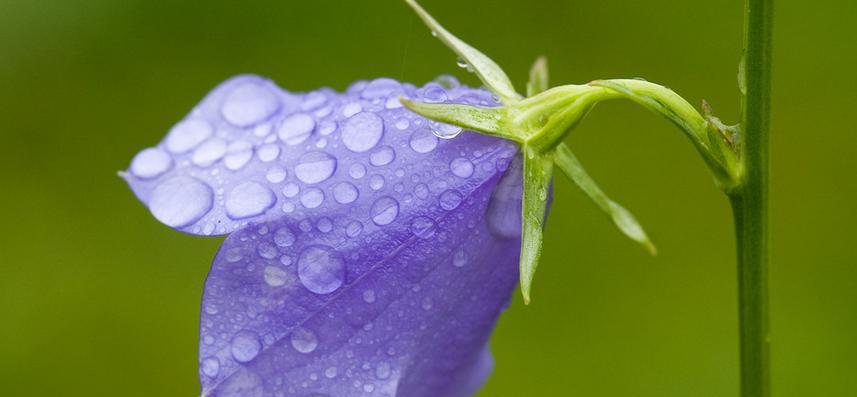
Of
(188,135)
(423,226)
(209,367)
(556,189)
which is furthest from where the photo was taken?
(556,189)

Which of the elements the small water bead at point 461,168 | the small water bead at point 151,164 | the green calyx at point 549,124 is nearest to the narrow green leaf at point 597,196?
the green calyx at point 549,124

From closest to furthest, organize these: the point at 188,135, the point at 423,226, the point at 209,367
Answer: the point at 209,367, the point at 423,226, the point at 188,135

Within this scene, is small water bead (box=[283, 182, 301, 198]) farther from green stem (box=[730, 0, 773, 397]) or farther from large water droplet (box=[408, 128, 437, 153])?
green stem (box=[730, 0, 773, 397])

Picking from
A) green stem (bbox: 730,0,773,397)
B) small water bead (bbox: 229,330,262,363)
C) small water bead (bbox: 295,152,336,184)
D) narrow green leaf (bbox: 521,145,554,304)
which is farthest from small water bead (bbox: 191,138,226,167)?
green stem (bbox: 730,0,773,397)

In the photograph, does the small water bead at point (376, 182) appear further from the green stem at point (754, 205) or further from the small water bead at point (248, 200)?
the green stem at point (754, 205)

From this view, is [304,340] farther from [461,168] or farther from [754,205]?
[754,205]

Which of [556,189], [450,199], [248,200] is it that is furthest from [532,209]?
[556,189]

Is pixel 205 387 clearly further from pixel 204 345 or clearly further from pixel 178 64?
pixel 178 64
